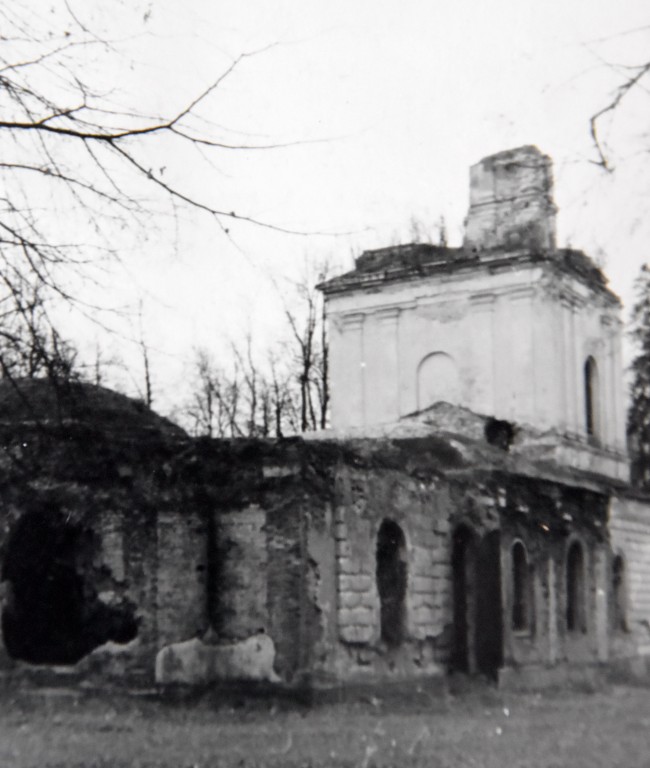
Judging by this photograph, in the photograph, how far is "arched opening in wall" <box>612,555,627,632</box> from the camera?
25.5 metres

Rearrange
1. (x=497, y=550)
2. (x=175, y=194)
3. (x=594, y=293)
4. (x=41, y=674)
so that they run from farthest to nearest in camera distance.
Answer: (x=594, y=293) < (x=497, y=550) < (x=41, y=674) < (x=175, y=194)

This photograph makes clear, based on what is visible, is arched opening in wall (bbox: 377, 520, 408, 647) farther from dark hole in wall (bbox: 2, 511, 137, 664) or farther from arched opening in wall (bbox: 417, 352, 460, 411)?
arched opening in wall (bbox: 417, 352, 460, 411)

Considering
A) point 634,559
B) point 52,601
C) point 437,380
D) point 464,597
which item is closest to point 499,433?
point 437,380

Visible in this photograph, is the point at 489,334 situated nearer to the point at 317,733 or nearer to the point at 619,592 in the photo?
the point at 619,592

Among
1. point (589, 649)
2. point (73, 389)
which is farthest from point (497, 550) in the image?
point (73, 389)

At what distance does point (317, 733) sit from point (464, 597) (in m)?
5.92

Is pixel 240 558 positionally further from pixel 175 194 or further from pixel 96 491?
pixel 175 194

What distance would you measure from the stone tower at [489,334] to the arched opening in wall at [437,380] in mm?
24

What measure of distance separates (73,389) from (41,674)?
7.73 metres

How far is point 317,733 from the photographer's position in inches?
459

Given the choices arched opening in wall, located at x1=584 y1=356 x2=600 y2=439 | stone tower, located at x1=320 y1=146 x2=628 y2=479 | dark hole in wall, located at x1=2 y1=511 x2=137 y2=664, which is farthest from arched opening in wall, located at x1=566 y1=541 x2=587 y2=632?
dark hole in wall, located at x1=2 y1=511 x2=137 y2=664

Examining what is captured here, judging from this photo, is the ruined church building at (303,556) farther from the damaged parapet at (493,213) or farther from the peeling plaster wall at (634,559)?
the damaged parapet at (493,213)

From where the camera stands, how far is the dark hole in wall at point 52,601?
46.4 ft

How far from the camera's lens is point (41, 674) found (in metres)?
14.0
